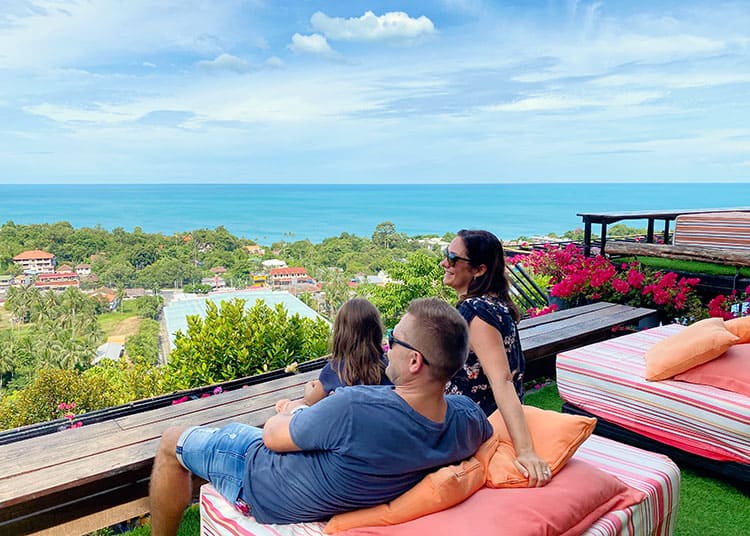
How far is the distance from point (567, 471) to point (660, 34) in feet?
34.7

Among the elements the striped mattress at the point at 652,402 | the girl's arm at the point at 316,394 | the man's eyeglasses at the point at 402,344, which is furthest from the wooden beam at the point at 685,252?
the man's eyeglasses at the point at 402,344

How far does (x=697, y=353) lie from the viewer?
9.13 feet

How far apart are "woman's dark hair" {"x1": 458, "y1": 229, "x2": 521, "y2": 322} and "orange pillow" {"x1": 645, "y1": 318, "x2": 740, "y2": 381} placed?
1.27 metres

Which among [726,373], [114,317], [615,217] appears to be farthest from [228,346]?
[114,317]

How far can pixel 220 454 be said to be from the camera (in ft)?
5.93

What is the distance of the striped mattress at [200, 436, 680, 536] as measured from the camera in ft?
5.32

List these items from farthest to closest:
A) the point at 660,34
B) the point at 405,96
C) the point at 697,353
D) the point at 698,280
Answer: the point at 405,96, the point at 660,34, the point at 698,280, the point at 697,353

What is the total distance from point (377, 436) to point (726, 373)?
2.08 meters

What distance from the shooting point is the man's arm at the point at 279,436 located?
61.5 inches

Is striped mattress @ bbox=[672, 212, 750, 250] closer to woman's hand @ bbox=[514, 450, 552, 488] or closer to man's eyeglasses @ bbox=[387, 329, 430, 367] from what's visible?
woman's hand @ bbox=[514, 450, 552, 488]

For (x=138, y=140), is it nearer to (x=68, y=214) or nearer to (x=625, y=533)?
(x=68, y=214)

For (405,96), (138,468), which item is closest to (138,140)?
(405,96)

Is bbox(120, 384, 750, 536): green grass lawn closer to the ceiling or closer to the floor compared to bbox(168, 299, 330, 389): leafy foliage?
closer to the floor

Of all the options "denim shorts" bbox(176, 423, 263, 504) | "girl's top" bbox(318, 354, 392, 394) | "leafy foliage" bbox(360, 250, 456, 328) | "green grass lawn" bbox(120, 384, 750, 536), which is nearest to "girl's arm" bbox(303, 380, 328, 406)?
"girl's top" bbox(318, 354, 392, 394)
